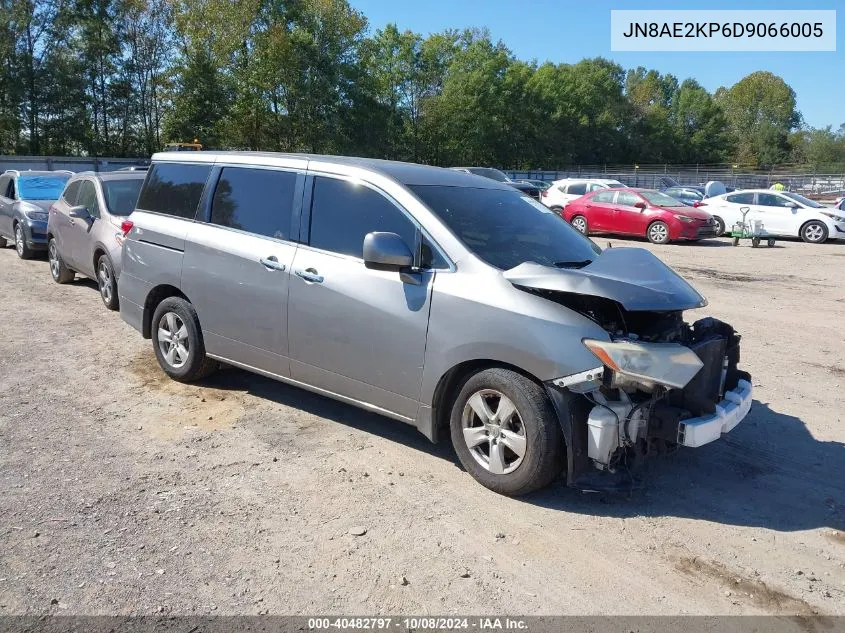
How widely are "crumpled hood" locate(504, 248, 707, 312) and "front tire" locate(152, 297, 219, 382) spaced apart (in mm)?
2895

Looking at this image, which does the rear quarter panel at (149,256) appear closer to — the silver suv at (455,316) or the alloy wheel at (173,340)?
the silver suv at (455,316)

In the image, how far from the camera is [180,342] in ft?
19.4

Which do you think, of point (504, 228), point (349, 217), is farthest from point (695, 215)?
point (349, 217)

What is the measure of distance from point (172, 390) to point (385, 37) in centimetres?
5997

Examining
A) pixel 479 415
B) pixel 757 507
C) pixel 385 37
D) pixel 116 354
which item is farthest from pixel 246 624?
pixel 385 37

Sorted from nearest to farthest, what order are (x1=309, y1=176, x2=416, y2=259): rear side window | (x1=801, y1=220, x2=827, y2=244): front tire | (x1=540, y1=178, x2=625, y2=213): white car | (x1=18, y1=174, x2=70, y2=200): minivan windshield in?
(x1=309, y1=176, x2=416, y2=259): rear side window
(x1=18, y1=174, x2=70, y2=200): minivan windshield
(x1=801, y1=220, x2=827, y2=244): front tire
(x1=540, y1=178, x2=625, y2=213): white car

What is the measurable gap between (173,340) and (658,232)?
16263 mm

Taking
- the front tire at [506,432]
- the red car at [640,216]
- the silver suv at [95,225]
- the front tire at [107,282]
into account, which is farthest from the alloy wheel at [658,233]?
the front tire at [506,432]

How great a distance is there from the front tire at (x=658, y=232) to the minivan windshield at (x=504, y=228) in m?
15.1

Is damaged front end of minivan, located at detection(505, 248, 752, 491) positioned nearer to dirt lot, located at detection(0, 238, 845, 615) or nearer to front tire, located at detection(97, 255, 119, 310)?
dirt lot, located at detection(0, 238, 845, 615)

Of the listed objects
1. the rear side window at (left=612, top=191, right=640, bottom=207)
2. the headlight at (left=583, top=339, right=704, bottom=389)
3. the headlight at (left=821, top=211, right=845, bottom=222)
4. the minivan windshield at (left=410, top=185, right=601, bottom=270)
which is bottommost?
the headlight at (left=583, top=339, right=704, bottom=389)

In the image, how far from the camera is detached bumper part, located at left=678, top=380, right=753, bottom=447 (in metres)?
3.82

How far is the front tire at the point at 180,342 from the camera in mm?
5742

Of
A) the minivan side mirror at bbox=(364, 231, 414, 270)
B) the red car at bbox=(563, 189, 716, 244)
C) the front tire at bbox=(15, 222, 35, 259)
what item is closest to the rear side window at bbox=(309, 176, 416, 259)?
the minivan side mirror at bbox=(364, 231, 414, 270)
